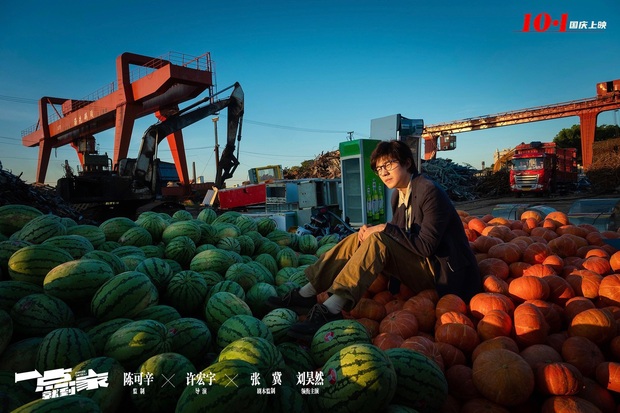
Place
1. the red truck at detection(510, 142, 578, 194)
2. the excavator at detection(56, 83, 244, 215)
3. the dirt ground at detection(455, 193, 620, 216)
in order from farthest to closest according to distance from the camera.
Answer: the red truck at detection(510, 142, 578, 194) → the dirt ground at detection(455, 193, 620, 216) → the excavator at detection(56, 83, 244, 215)

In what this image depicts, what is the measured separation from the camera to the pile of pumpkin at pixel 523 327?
5.92ft

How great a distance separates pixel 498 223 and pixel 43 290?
419cm

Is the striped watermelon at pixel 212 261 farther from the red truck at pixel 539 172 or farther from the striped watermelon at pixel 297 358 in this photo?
the red truck at pixel 539 172

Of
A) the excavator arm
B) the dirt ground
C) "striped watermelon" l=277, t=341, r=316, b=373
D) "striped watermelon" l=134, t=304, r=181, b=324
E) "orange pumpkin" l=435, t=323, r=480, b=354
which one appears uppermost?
the excavator arm

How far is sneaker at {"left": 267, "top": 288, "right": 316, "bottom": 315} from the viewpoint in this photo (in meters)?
3.03

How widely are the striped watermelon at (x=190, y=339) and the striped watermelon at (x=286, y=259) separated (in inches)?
72.3

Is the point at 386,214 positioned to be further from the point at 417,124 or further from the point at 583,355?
the point at 583,355

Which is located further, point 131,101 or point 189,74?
point 131,101

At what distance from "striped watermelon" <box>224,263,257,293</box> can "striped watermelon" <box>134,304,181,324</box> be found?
77 centimetres

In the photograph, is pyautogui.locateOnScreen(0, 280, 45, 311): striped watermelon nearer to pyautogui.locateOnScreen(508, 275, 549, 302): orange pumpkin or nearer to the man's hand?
the man's hand

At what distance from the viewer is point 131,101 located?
17.0 m

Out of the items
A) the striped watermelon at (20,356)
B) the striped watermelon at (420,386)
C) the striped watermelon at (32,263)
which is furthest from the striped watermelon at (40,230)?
the striped watermelon at (420,386)

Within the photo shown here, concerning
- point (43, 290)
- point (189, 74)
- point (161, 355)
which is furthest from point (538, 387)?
point (189, 74)

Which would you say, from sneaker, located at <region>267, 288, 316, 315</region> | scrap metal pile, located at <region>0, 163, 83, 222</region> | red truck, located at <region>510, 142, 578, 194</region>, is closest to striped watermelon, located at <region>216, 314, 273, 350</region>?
sneaker, located at <region>267, 288, 316, 315</region>
